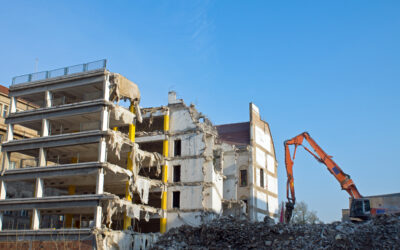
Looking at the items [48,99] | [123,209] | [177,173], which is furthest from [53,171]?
[177,173]

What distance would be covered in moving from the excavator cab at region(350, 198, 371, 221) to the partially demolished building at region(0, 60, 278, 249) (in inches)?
505

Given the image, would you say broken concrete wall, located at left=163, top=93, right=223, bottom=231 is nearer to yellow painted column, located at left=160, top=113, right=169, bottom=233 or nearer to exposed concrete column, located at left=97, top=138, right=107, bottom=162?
yellow painted column, located at left=160, top=113, right=169, bottom=233

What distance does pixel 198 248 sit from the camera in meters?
32.1

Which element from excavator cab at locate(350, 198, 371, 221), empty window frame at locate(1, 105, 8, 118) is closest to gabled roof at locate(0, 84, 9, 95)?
empty window frame at locate(1, 105, 8, 118)

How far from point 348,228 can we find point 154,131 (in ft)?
72.1

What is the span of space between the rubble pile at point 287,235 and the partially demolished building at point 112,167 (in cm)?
525

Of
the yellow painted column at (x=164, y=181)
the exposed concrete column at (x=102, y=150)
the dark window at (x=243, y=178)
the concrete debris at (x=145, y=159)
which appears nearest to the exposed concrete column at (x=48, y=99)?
the exposed concrete column at (x=102, y=150)

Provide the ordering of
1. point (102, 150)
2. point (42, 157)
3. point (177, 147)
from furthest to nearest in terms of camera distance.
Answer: point (177, 147)
point (42, 157)
point (102, 150)

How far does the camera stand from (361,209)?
110 feet

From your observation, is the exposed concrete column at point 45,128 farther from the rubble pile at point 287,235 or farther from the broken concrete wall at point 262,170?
the broken concrete wall at point 262,170

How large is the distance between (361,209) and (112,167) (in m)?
19.2

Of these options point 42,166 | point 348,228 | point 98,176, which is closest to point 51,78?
point 42,166

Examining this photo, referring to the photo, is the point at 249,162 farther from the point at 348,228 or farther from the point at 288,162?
the point at 348,228

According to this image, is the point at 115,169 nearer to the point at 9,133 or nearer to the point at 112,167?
the point at 112,167
